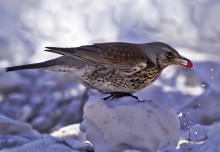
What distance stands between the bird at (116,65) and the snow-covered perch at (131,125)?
29 centimetres

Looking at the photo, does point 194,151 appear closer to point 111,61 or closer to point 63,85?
point 111,61

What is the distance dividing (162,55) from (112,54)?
0.53 meters

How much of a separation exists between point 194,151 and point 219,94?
4.66 metres

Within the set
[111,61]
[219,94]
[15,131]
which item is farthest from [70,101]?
[111,61]

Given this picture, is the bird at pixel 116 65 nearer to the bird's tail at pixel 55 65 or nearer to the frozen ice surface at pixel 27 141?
the bird's tail at pixel 55 65

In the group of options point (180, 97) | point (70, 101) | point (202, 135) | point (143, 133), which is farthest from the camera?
point (70, 101)

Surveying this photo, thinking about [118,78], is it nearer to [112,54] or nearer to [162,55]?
[112,54]

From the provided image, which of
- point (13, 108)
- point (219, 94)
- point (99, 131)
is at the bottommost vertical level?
point (13, 108)

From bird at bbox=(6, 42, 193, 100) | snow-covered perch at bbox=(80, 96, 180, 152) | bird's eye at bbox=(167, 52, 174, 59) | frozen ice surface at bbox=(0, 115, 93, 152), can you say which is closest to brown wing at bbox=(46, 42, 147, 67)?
bird at bbox=(6, 42, 193, 100)

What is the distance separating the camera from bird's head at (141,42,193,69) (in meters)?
6.16

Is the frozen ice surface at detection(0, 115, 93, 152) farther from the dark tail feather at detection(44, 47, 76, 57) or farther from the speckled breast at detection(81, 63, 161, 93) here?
the dark tail feather at detection(44, 47, 76, 57)

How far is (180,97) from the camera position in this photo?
1023 centimetres

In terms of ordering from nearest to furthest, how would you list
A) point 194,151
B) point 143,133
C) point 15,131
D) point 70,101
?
point 194,151, point 143,133, point 15,131, point 70,101

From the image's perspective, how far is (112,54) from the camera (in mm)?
6141
